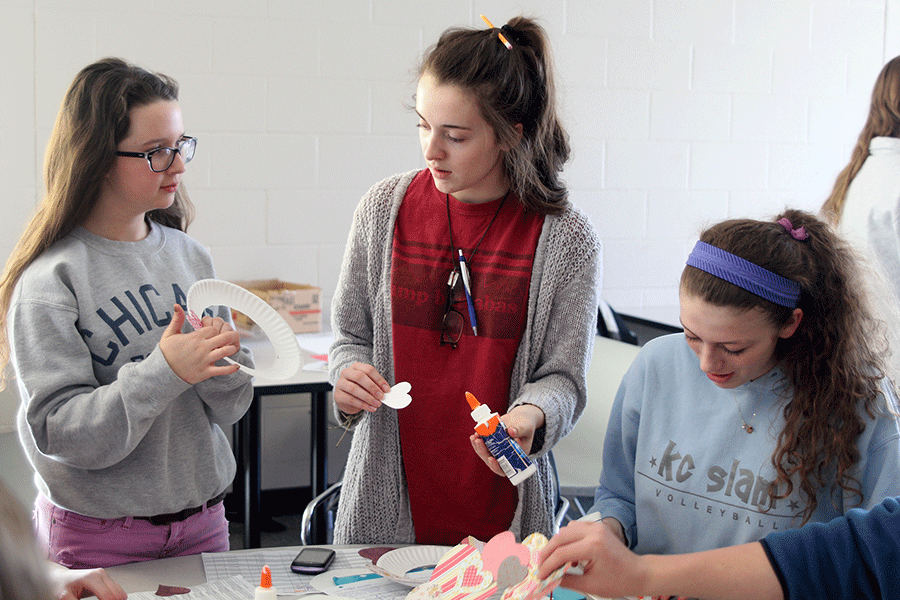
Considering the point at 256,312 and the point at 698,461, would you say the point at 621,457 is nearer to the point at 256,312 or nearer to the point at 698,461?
the point at 698,461

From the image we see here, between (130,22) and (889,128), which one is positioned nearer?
(889,128)

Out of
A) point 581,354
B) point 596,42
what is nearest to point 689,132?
point 596,42

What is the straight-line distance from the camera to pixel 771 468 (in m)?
1.28

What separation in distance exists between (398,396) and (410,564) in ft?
0.89

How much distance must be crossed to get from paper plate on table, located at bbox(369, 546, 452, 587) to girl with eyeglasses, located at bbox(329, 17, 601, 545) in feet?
0.52

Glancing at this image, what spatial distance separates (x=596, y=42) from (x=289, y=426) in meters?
2.22

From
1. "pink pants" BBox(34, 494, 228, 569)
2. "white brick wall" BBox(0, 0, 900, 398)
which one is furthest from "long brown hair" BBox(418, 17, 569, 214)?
"white brick wall" BBox(0, 0, 900, 398)

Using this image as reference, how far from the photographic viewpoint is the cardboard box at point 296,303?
3.00 metres

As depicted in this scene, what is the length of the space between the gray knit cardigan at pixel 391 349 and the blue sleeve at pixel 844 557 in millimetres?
453

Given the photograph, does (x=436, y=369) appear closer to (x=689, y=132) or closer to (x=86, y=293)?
(x=86, y=293)

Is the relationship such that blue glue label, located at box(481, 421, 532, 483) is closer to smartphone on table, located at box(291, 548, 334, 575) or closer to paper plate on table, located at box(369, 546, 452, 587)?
paper plate on table, located at box(369, 546, 452, 587)

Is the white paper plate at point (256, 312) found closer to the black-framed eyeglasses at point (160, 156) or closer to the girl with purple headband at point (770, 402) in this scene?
the black-framed eyeglasses at point (160, 156)

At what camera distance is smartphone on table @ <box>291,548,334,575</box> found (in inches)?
49.3

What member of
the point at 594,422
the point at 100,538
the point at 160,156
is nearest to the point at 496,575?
the point at 100,538
